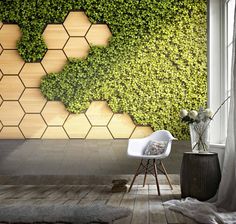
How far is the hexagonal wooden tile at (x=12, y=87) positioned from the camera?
5.79m

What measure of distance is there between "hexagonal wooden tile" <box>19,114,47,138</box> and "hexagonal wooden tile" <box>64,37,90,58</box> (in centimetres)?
93

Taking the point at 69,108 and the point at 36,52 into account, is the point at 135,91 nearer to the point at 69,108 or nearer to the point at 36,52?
the point at 69,108

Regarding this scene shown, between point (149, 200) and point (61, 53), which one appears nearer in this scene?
point (149, 200)

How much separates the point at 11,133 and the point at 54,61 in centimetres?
110

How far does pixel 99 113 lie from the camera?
5.73 metres

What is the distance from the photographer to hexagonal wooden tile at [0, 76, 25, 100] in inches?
228

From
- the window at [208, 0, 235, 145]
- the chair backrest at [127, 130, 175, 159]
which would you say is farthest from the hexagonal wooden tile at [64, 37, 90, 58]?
the window at [208, 0, 235, 145]

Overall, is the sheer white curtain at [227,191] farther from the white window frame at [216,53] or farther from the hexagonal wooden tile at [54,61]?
the hexagonal wooden tile at [54,61]

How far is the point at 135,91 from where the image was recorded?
573 cm

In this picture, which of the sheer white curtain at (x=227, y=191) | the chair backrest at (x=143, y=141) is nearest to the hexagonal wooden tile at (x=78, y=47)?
the chair backrest at (x=143, y=141)

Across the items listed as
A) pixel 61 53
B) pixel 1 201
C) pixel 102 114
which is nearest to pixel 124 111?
pixel 102 114

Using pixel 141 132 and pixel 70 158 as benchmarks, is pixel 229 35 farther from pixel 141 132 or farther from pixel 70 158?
pixel 70 158

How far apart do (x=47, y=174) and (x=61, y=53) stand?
5.22ft

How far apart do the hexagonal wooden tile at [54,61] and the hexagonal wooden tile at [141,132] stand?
4.22ft
